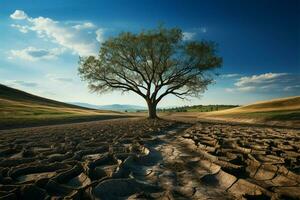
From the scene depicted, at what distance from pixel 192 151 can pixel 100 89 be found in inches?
1140

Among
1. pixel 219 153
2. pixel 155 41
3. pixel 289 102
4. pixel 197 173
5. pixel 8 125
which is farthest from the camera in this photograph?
pixel 289 102

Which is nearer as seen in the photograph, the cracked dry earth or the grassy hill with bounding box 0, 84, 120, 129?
the cracked dry earth

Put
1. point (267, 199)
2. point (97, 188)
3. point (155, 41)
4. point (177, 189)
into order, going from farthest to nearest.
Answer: point (155, 41), point (177, 189), point (97, 188), point (267, 199)

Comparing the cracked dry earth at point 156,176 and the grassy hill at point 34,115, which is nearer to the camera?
the cracked dry earth at point 156,176

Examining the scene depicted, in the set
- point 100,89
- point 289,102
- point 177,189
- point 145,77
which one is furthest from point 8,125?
point 289,102

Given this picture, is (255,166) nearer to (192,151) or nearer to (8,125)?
(192,151)

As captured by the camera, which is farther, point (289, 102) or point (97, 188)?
point (289, 102)

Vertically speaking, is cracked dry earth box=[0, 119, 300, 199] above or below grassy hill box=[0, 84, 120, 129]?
below

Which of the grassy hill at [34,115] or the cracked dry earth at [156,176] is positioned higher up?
the grassy hill at [34,115]

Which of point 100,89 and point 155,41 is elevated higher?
point 155,41

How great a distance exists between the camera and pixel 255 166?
5984 mm

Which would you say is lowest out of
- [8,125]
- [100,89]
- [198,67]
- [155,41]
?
[8,125]

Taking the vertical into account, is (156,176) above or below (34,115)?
below

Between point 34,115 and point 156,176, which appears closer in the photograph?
point 156,176
